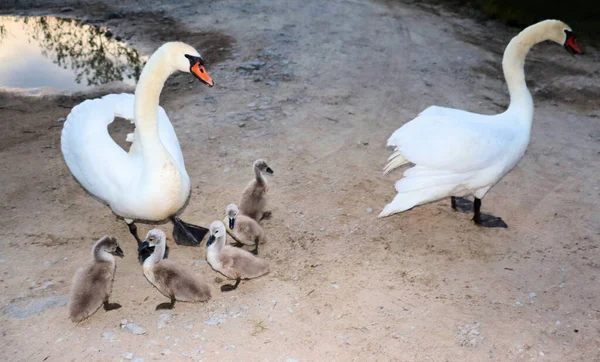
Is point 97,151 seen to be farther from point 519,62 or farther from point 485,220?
point 519,62

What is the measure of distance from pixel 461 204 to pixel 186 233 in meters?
2.88

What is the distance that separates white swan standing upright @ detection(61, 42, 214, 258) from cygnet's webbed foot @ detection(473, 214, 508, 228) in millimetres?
2727

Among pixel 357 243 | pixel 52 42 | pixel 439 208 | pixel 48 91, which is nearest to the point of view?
pixel 357 243

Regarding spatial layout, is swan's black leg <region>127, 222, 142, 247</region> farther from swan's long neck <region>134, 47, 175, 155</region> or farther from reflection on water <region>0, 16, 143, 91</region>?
reflection on water <region>0, 16, 143, 91</region>

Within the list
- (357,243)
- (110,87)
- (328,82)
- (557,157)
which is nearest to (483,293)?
(357,243)

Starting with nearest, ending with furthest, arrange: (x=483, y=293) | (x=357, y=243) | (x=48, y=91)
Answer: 1. (x=483, y=293)
2. (x=357, y=243)
3. (x=48, y=91)

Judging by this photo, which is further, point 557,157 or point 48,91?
point 48,91

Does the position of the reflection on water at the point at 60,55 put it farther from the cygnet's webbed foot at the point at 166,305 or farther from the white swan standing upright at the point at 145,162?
the cygnet's webbed foot at the point at 166,305

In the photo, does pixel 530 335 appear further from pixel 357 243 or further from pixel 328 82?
pixel 328 82

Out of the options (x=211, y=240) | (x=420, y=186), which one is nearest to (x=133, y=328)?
(x=211, y=240)

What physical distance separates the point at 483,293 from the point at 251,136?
359cm

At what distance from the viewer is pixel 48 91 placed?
8.47m

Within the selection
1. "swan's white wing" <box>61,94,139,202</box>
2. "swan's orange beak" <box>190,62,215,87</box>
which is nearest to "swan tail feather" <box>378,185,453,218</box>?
"swan's orange beak" <box>190,62,215,87</box>

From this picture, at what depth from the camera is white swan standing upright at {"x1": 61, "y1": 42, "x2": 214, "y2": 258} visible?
4727 mm
